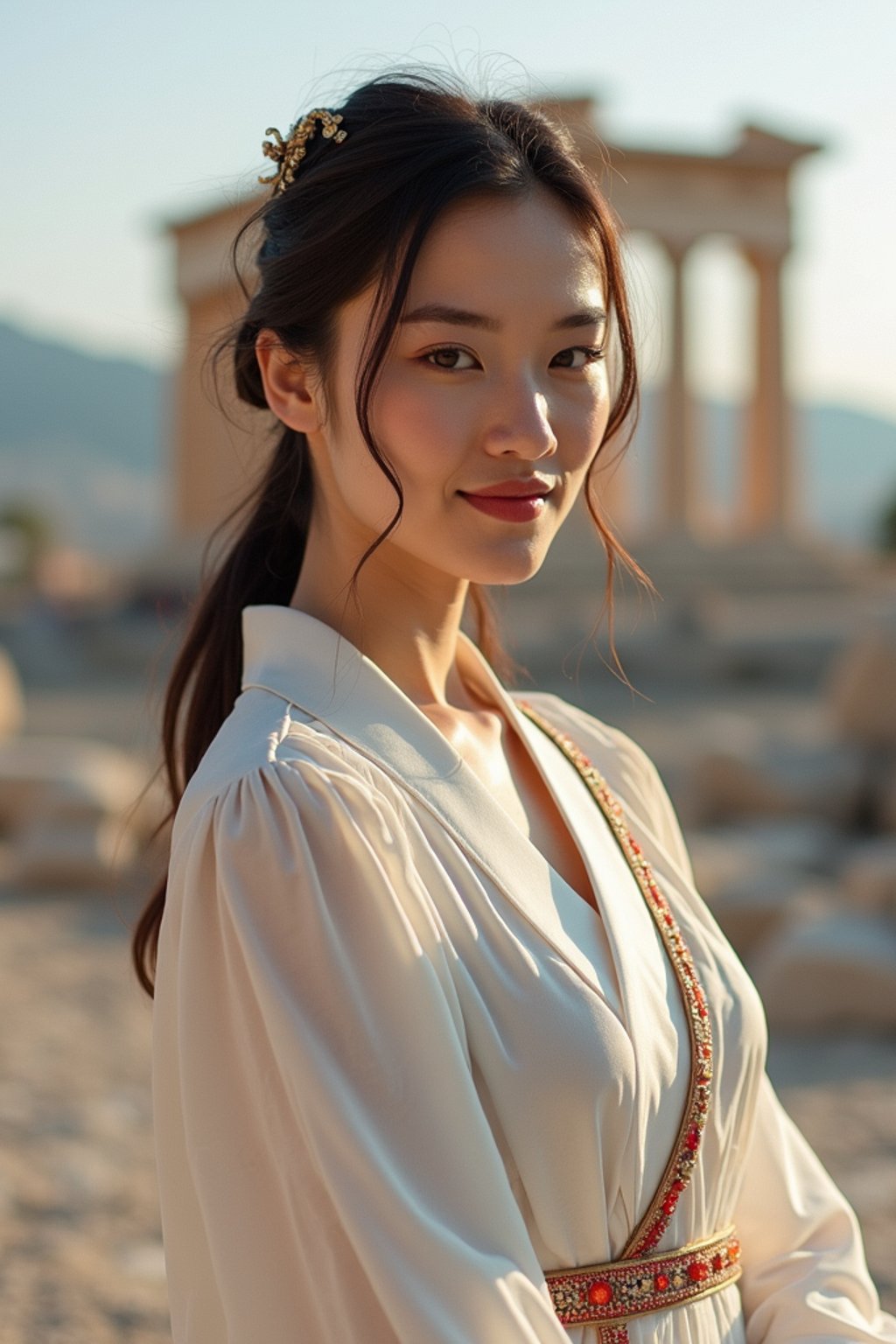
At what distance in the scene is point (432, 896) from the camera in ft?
5.50

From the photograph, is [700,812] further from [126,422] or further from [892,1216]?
[126,422]

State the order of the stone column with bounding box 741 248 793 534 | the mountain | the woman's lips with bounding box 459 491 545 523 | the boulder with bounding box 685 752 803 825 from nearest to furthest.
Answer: the woman's lips with bounding box 459 491 545 523 < the boulder with bounding box 685 752 803 825 < the stone column with bounding box 741 248 793 534 < the mountain

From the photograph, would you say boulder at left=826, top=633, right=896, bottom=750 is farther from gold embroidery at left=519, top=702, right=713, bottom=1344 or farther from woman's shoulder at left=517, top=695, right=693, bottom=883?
gold embroidery at left=519, top=702, right=713, bottom=1344

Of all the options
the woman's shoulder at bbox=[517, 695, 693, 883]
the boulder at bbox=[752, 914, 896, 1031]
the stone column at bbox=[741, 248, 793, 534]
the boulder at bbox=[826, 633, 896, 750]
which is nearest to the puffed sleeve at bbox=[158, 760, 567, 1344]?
the woman's shoulder at bbox=[517, 695, 693, 883]

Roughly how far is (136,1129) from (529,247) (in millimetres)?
4349

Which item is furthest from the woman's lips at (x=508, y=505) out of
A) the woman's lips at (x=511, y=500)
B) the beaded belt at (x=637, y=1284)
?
the beaded belt at (x=637, y=1284)

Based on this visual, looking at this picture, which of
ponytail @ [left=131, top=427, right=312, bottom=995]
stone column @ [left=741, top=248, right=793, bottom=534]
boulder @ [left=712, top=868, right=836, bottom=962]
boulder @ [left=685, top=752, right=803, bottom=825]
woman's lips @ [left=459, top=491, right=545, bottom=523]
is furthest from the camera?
stone column @ [left=741, top=248, right=793, bottom=534]

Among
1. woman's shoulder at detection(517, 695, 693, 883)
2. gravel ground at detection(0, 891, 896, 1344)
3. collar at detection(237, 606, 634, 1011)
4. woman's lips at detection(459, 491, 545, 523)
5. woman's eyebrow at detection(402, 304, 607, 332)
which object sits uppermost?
woman's eyebrow at detection(402, 304, 607, 332)

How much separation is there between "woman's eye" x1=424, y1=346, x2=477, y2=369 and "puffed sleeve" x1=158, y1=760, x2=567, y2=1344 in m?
0.47

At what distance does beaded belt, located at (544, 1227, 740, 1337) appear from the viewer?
173 cm

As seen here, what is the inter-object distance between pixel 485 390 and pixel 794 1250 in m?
1.15

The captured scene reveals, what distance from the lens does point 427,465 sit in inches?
70.9

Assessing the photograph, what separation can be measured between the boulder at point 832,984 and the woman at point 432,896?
4303 millimetres

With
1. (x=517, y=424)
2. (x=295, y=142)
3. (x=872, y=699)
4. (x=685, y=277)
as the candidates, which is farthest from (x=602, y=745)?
(x=685, y=277)
